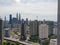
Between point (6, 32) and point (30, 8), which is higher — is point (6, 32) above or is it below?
below

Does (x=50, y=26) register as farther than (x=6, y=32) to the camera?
No

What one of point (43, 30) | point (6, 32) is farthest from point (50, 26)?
A: point (6, 32)

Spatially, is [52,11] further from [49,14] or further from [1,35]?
[1,35]

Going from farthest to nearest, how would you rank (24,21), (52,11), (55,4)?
(24,21)
(52,11)
(55,4)

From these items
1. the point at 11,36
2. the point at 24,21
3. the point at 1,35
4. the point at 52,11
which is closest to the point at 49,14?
→ the point at 52,11

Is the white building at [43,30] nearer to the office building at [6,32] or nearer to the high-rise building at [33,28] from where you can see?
the high-rise building at [33,28]

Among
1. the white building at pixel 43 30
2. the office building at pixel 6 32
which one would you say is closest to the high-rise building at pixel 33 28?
the white building at pixel 43 30

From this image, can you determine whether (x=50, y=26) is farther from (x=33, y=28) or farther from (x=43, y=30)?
(x=33, y=28)

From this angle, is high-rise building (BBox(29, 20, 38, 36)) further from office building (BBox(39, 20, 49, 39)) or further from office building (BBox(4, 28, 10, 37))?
office building (BBox(4, 28, 10, 37))
